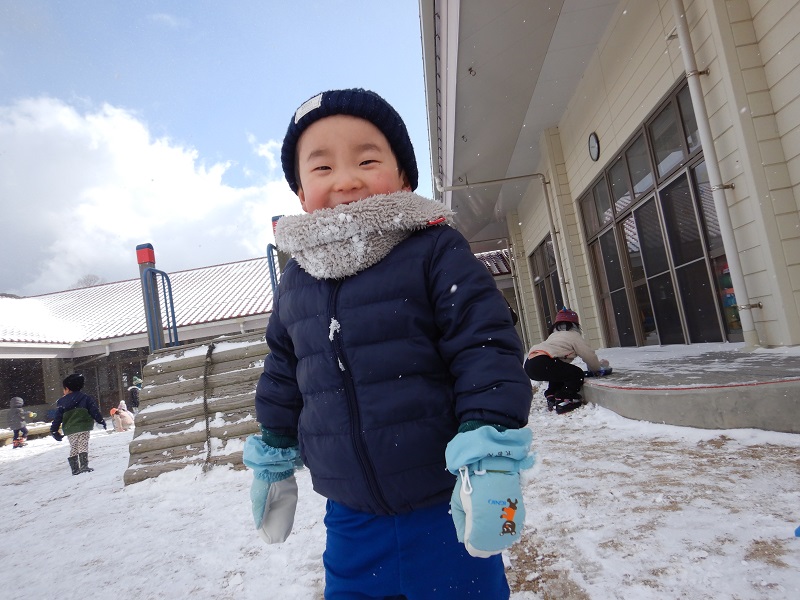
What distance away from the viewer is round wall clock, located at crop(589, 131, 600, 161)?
8.38m

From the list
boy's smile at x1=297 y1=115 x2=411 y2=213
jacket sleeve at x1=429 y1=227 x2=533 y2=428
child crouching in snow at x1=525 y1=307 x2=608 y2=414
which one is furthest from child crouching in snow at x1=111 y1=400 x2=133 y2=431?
jacket sleeve at x1=429 y1=227 x2=533 y2=428

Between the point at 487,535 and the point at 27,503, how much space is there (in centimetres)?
616

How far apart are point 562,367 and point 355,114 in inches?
184

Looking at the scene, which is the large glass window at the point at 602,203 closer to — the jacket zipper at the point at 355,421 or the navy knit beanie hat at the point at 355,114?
the navy knit beanie hat at the point at 355,114

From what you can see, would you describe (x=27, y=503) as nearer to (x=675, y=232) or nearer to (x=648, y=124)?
(x=675, y=232)

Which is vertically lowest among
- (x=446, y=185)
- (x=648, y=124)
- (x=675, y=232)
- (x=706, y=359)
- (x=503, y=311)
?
(x=706, y=359)

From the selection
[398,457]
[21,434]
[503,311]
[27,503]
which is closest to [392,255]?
[503,311]

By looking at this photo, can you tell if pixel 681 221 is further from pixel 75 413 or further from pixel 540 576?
pixel 75 413

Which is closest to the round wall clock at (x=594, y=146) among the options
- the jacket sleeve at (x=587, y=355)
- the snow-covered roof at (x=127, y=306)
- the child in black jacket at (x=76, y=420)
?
the jacket sleeve at (x=587, y=355)

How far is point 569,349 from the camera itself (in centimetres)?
561

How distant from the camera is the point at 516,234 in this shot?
51.3ft

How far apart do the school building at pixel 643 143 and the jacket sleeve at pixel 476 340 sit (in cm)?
468

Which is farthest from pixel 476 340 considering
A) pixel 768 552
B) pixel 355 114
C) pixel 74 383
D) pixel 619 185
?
pixel 74 383

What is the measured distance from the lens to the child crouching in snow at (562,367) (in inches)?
213
